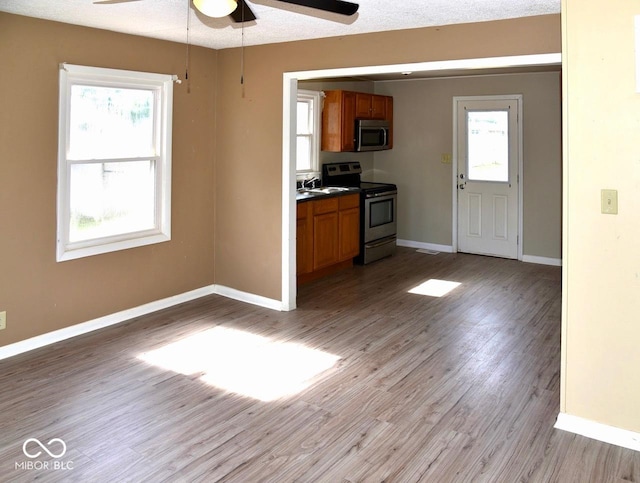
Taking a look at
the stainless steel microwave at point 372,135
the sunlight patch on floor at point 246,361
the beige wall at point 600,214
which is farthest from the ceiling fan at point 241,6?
the stainless steel microwave at point 372,135

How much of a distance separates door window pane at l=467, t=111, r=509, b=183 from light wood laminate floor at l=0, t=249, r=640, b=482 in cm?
264

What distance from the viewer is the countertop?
590 centimetres

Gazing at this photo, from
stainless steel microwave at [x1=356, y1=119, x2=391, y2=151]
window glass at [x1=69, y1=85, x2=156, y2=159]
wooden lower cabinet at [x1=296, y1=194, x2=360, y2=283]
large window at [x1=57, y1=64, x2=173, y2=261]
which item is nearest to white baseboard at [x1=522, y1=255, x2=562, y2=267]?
wooden lower cabinet at [x1=296, y1=194, x2=360, y2=283]

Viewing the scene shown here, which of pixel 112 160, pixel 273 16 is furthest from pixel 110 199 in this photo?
pixel 273 16

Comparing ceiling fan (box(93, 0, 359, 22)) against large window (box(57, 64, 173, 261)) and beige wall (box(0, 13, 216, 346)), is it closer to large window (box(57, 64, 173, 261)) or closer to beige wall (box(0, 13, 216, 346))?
beige wall (box(0, 13, 216, 346))

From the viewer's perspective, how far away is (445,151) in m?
7.69

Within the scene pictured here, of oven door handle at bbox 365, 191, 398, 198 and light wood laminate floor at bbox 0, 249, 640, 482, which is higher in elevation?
oven door handle at bbox 365, 191, 398, 198

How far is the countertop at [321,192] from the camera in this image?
5896mm

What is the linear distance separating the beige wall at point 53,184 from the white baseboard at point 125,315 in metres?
0.05

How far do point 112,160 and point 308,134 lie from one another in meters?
2.82

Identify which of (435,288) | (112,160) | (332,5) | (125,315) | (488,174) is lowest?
(125,315)

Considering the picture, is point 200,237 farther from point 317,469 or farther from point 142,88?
point 317,469

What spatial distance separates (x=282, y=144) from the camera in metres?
4.94

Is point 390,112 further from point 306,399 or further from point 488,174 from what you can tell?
point 306,399
